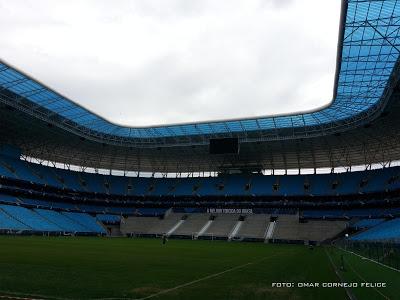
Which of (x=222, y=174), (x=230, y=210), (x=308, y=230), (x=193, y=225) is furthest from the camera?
(x=222, y=174)

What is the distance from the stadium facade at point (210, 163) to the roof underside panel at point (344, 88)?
194 mm

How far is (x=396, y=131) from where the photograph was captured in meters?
58.4

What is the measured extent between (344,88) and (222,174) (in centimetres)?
4653

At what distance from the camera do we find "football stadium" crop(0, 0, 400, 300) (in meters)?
37.6

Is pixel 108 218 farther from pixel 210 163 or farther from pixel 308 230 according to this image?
pixel 308 230

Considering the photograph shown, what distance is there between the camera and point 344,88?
148ft

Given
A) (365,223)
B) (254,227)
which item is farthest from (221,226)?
(365,223)

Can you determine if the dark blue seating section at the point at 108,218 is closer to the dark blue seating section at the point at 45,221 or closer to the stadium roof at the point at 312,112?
the dark blue seating section at the point at 45,221

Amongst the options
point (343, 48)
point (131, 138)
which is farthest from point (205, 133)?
point (343, 48)

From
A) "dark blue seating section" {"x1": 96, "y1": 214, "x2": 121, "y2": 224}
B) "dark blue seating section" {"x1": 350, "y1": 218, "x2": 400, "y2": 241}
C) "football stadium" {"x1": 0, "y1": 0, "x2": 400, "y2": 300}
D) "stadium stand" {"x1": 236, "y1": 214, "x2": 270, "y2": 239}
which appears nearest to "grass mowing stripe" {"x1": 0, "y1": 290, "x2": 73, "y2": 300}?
"football stadium" {"x1": 0, "y1": 0, "x2": 400, "y2": 300}

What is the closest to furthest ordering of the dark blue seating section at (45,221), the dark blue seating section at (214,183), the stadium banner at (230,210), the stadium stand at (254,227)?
the dark blue seating section at (45,221)
the stadium stand at (254,227)
the dark blue seating section at (214,183)
the stadium banner at (230,210)

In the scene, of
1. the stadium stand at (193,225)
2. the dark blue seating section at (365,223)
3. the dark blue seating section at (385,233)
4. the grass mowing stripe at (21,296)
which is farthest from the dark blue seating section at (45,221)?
the grass mowing stripe at (21,296)

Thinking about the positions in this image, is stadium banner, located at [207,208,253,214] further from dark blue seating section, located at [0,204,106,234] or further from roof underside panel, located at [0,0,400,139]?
dark blue seating section, located at [0,204,106,234]

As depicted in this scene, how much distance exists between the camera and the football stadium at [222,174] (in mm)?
37594
